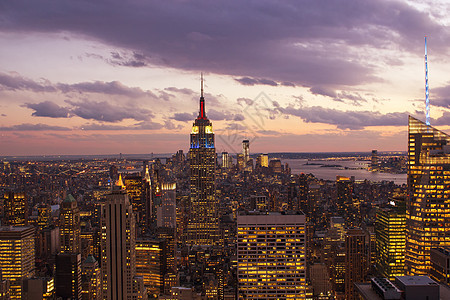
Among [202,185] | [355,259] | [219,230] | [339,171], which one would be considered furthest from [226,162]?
[339,171]

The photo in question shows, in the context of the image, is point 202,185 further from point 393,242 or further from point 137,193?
point 393,242

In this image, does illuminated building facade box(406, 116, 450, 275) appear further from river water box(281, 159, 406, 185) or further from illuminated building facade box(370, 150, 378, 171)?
illuminated building facade box(370, 150, 378, 171)

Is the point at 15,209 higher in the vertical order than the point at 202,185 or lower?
lower

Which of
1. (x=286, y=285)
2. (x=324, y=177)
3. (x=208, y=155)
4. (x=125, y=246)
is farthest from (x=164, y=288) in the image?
(x=324, y=177)

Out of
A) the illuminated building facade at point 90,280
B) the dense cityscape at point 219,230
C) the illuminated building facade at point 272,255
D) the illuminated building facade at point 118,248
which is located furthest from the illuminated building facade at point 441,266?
the illuminated building facade at point 90,280

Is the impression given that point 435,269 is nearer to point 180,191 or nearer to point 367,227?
point 367,227

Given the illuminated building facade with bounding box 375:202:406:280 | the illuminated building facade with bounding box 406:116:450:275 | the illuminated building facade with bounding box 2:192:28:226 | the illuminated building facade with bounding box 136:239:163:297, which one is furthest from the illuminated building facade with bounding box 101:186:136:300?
the illuminated building facade with bounding box 2:192:28:226
